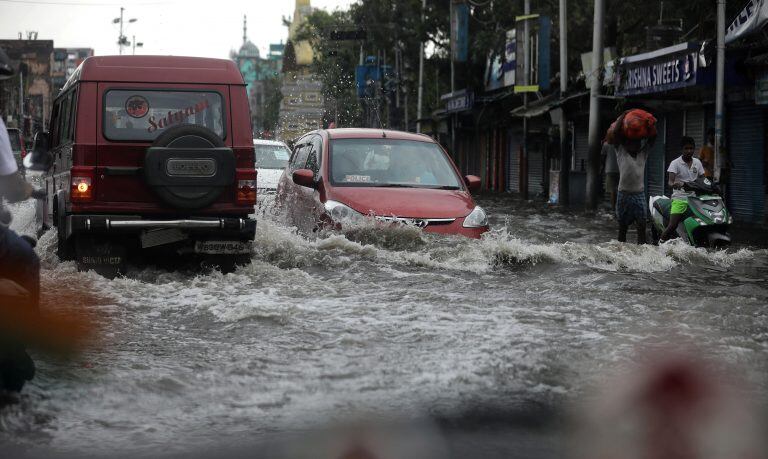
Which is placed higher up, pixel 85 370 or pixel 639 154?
pixel 639 154

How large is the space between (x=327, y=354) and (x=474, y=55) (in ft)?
109

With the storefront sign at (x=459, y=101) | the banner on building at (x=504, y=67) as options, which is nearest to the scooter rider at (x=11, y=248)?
the banner on building at (x=504, y=67)

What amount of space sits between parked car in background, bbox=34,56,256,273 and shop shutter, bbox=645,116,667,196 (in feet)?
55.3

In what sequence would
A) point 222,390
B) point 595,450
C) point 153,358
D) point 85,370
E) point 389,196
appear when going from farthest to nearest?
point 389,196 → point 153,358 → point 85,370 → point 222,390 → point 595,450

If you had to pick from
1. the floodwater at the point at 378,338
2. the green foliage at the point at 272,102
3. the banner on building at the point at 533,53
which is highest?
the green foliage at the point at 272,102

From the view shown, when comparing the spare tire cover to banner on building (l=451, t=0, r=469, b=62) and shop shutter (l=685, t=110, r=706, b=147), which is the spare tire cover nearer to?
shop shutter (l=685, t=110, r=706, b=147)

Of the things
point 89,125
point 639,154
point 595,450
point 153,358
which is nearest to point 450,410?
point 595,450

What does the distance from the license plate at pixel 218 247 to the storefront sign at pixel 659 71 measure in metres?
11.7

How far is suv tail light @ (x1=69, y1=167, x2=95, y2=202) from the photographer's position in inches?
386

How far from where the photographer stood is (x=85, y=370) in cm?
618

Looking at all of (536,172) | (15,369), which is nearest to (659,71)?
(536,172)

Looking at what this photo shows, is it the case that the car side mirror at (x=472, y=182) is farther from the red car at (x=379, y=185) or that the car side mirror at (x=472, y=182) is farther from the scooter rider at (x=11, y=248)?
the scooter rider at (x=11, y=248)

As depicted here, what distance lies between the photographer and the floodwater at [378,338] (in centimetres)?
496

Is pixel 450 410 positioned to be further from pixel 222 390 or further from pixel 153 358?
pixel 153 358
